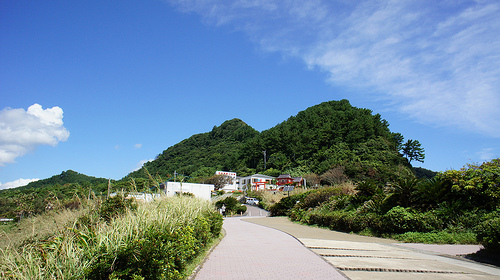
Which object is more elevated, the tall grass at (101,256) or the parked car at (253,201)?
the tall grass at (101,256)

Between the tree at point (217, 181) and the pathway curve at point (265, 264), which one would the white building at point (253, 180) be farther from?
the pathway curve at point (265, 264)

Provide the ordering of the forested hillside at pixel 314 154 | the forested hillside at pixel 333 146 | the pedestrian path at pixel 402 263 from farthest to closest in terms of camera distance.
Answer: the forested hillside at pixel 333 146, the forested hillside at pixel 314 154, the pedestrian path at pixel 402 263

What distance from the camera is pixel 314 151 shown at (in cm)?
7325

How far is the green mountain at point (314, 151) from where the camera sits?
193 ft

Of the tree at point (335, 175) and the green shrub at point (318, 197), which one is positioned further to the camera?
the tree at point (335, 175)

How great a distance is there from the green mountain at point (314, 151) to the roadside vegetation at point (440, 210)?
35.3 meters

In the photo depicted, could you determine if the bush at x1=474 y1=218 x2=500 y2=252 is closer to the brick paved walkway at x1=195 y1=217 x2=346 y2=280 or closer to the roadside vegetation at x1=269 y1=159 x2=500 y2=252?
the roadside vegetation at x1=269 y1=159 x2=500 y2=252

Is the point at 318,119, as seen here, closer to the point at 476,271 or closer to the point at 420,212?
the point at 420,212

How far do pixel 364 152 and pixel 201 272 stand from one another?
60943 mm

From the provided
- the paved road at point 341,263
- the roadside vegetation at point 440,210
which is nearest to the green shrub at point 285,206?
the roadside vegetation at point 440,210

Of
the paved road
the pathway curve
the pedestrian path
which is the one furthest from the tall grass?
the pedestrian path

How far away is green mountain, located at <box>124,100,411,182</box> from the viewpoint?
58844 mm

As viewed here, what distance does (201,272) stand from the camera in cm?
577

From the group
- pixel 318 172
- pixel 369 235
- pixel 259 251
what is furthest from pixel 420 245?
pixel 318 172
